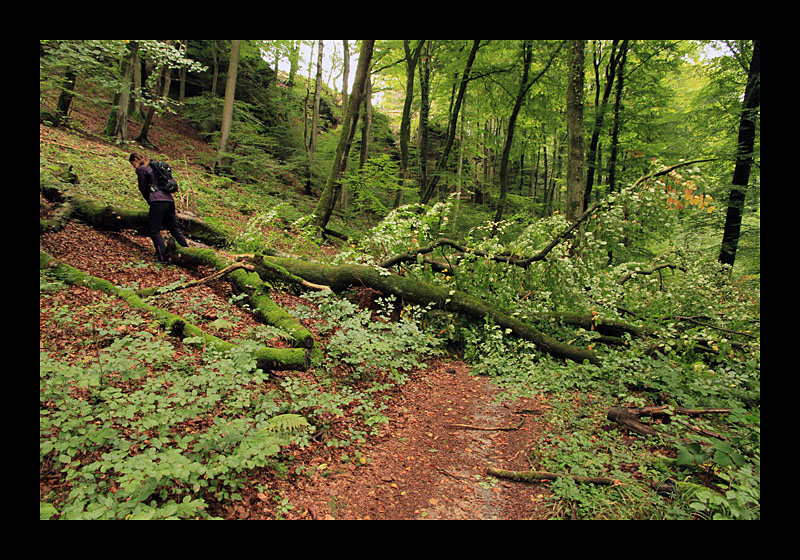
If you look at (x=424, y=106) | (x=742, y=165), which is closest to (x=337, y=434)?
(x=742, y=165)

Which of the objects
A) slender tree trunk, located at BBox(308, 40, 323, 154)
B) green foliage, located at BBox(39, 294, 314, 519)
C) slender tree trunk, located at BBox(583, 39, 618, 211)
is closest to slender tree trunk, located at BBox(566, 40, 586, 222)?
slender tree trunk, located at BBox(583, 39, 618, 211)

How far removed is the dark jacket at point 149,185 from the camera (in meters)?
6.04

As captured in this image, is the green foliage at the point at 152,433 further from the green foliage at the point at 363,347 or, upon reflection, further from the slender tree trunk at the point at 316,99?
the slender tree trunk at the point at 316,99

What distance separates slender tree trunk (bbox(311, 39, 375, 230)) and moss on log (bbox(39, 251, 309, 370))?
5.94 meters

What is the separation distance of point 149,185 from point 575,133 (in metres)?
8.80

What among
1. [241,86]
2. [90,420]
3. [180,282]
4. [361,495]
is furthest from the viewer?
[241,86]

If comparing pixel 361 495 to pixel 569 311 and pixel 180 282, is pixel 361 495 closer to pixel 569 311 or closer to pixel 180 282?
pixel 180 282

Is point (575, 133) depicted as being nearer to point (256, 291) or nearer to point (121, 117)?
point (256, 291)

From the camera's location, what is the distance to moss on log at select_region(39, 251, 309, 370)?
159 inches

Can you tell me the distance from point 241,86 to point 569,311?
20.3m

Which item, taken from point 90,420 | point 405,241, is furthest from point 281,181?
point 90,420

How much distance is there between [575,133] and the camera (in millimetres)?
7977

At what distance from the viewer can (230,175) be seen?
14734 millimetres
